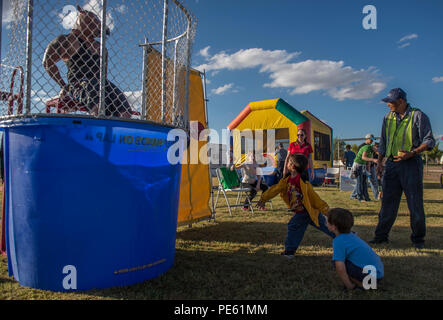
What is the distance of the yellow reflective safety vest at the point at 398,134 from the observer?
4.06m

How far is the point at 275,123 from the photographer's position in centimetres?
1352

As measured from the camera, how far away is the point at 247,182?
25.2 ft

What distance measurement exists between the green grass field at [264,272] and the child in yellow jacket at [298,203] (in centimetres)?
25

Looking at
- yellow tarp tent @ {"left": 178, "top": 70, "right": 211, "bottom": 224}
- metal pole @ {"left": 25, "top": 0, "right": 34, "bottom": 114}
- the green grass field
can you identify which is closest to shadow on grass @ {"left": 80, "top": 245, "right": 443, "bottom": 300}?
the green grass field

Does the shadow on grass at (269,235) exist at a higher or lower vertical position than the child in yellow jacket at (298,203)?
lower

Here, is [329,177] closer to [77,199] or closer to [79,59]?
[79,59]

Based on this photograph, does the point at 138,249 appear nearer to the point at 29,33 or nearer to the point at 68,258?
the point at 68,258

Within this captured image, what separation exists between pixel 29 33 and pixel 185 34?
1789 millimetres

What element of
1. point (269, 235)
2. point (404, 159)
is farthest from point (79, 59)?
point (404, 159)

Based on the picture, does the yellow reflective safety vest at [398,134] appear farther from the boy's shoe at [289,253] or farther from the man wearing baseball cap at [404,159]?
the boy's shoe at [289,253]

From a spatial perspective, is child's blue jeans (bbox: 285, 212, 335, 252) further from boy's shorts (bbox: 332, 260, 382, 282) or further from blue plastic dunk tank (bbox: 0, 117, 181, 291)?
blue plastic dunk tank (bbox: 0, 117, 181, 291)

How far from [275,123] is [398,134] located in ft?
30.9

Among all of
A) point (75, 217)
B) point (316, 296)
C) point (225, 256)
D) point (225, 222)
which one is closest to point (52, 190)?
point (75, 217)

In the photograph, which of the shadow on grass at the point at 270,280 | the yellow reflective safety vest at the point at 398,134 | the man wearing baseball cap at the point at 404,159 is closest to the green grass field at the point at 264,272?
the shadow on grass at the point at 270,280
